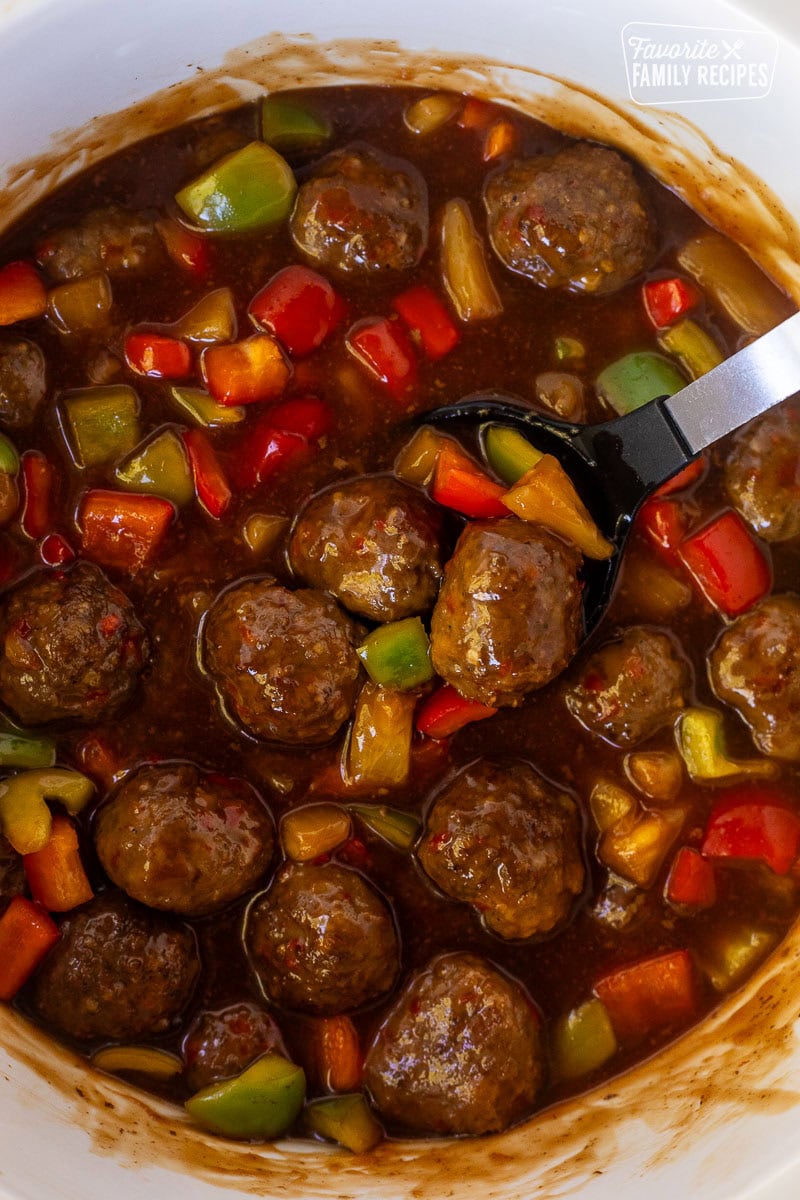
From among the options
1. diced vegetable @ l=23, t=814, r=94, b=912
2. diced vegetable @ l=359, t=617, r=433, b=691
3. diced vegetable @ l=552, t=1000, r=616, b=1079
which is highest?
diced vegetable @ l=359, t=617, r=433, b=691

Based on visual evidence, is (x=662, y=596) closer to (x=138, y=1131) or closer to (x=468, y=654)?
(x=468, y=654)

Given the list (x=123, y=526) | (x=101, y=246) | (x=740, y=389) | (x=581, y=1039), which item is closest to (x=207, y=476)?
(x=123, y=526)

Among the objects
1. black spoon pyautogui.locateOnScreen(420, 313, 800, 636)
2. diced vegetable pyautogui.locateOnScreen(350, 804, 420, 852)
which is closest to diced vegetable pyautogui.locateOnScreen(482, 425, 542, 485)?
black spoon pyautogui.locateOnScreen(420, 313, 800, 636)

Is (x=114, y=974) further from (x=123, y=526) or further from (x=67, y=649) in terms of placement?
(x=123, y=526)

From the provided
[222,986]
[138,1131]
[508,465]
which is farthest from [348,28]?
[138,1131]

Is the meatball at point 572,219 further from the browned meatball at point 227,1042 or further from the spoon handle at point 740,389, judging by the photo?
the browned meatball at point 227,1042

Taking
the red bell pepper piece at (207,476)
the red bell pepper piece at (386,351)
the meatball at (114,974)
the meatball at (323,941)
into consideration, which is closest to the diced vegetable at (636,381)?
the red bell pepper piece at (386,351)

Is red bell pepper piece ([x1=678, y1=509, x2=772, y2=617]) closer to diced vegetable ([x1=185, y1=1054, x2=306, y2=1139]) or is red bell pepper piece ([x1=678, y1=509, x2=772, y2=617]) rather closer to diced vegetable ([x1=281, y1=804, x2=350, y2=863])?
diced vegetable ([x1=281, y1=804, x2=350, y2=863])
